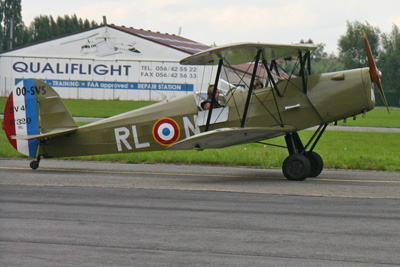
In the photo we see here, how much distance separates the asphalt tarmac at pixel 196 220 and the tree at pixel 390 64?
79.3m

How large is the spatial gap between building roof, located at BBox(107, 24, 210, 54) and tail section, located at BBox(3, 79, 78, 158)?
47198mm

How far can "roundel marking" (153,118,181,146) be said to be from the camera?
13945 mm

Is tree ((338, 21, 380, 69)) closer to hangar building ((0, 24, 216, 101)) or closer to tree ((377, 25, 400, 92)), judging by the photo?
tree ((377, 25, 400, 92))

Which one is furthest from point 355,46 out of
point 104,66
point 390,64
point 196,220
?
point 196,220

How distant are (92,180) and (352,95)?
4906mm

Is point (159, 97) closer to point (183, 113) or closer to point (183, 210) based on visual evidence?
point (183, 113)

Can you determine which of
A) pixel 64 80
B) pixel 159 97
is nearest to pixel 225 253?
pixel 159 97

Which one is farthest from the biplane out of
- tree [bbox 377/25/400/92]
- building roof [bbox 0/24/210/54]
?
tree [bbox 377/25/400/92]

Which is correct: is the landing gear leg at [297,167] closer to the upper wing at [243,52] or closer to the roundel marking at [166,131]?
the upper wing at [243,52]

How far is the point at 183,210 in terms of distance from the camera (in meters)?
9.37

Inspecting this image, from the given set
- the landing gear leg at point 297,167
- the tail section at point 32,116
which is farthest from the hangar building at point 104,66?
the landing gear leg at point 297,167

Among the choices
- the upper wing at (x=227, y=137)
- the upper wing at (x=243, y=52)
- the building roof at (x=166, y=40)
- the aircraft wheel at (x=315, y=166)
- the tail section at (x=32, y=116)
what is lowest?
the aircraft wheel at (x=315, y=166)

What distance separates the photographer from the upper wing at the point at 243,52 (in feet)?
41.8

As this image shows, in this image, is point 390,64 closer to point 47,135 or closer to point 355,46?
point 355,46
